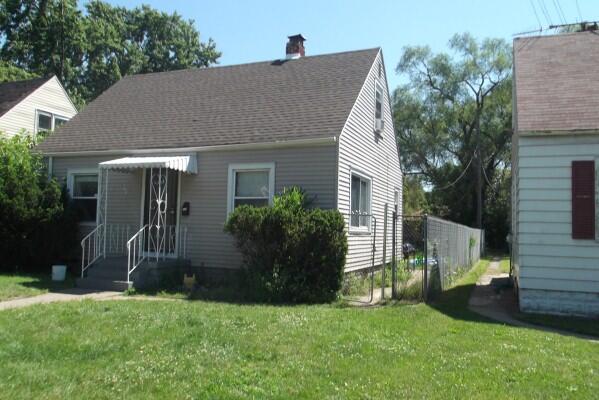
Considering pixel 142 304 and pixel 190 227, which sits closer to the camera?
pixel 142 304

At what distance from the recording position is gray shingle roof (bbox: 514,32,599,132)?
9.87 metres

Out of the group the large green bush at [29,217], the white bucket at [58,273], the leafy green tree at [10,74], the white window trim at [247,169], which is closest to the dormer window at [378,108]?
the white window trim at [247,169]

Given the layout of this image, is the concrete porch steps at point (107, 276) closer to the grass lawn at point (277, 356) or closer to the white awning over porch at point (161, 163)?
the white awning over porch at point (161, 163)

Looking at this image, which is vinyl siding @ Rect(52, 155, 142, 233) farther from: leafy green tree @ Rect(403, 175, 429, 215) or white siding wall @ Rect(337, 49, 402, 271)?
leafy green tree @ Rect(403, 175, 429, 215)

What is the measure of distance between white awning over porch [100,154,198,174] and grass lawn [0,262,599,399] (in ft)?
14.2

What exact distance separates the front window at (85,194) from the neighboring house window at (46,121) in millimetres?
9216

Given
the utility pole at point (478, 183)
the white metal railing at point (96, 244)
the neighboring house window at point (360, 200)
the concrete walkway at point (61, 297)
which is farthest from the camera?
the utility pole at point (478, 183)

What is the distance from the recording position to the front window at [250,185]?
1259 centimetres

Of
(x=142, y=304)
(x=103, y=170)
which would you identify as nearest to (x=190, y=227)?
(x=103, y=170)

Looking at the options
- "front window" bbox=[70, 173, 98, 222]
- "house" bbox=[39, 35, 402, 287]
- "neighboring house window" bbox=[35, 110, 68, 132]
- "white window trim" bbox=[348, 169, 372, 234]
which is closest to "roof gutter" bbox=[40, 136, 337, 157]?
"house" bbox=[39, 35, 402, 287]

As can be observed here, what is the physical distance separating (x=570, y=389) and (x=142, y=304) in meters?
6.72

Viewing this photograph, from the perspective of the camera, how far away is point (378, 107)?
1594cm

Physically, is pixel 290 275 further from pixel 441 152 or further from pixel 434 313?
pixel 441 152

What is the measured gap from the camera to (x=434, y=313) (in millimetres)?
8953
